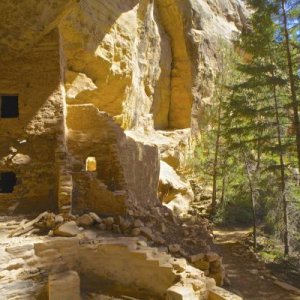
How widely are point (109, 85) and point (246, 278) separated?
8847 millimetres

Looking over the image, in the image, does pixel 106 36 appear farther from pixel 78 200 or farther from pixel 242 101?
pixel 78 200

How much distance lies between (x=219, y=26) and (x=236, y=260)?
17579mm

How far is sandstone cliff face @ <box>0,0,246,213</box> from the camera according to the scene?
8.29 m

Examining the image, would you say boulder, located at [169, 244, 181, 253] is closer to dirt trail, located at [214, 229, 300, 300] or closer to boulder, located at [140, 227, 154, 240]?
boulder, located at [140, 227, 154, 240]

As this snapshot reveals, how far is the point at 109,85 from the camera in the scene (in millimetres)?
14141

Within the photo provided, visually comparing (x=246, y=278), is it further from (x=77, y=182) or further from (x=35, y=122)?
(x=35, y=122)

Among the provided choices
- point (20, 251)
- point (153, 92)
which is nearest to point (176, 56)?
point (153, 92)

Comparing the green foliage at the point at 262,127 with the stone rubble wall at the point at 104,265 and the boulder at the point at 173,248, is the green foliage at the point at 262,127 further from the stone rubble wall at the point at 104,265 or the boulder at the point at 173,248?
the stone rubble wall at the point at 104,265

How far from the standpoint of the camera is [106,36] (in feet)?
43.9

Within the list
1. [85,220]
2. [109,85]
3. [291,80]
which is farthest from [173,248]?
[109,85]

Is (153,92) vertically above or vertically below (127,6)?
below

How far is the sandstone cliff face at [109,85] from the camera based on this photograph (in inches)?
326

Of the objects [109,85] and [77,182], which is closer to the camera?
[77,182]

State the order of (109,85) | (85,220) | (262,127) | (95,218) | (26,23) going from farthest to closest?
(109,85) → (262,127) → (26,23) → (95,218) → (85,220)
